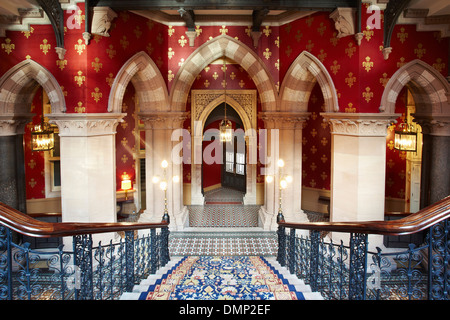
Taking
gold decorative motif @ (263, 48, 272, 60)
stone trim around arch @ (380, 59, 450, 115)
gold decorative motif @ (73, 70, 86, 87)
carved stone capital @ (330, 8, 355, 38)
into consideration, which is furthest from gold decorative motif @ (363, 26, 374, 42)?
gold decorative motif @ (73, 70, 86, 87)

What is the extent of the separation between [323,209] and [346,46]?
18.9 feet

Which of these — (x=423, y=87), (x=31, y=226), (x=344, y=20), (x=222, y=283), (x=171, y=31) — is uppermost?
(x=171, y=31)

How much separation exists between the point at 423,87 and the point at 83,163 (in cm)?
641

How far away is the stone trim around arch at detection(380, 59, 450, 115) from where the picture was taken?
7.05 meters

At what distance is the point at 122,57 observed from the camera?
25.2ft

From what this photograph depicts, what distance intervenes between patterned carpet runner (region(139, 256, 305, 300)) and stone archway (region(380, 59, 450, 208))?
3.83 meters

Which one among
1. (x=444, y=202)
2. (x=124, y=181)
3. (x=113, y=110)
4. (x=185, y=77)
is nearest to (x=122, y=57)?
(x=113, y=110)

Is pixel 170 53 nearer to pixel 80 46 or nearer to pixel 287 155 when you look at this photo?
pixel 80 46

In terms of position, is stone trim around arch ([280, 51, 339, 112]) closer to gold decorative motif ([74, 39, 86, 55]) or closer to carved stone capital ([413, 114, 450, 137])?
carved stone capital ([413, 114, 450, 137])

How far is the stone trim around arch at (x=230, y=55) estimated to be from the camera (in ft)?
30.5

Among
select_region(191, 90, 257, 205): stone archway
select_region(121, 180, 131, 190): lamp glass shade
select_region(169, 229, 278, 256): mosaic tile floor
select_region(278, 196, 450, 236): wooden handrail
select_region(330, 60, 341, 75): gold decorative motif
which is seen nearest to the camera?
select_region(278, 196, 450, 236): wooden handrail

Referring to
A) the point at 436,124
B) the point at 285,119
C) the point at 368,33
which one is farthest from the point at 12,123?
the point at 436,124

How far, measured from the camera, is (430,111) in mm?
7613

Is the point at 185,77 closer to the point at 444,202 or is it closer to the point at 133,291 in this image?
the point at 133,291
